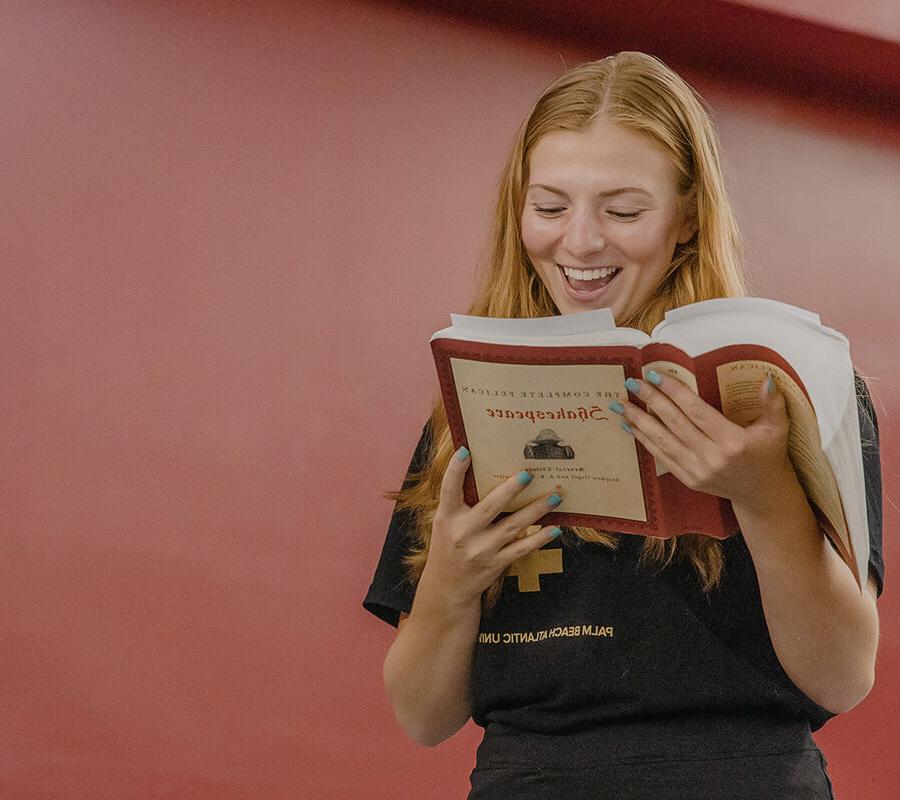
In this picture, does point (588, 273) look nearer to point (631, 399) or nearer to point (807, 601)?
point (631, 399)

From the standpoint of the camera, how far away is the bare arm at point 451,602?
3.65 ft

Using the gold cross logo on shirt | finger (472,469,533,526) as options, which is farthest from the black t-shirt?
finger (472,469,533,526)

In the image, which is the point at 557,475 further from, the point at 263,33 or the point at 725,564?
the point at 263,33

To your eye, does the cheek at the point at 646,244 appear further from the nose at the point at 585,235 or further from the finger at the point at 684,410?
the finger at the point at 684,410

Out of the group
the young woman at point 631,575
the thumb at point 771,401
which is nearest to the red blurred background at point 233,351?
the young woman at point 631,575

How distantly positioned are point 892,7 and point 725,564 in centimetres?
158

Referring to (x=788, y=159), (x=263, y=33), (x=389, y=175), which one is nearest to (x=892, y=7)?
(x=788, y=159)

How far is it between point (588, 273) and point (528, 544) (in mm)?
301

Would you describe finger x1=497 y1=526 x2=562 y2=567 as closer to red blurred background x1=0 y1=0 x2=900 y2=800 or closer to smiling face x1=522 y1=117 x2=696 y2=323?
smiling face x1=522 y1=117 x2=696 y2=323

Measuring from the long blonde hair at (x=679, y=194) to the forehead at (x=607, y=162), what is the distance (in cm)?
1

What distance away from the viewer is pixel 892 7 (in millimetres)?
2309

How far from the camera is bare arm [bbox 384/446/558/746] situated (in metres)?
1.11

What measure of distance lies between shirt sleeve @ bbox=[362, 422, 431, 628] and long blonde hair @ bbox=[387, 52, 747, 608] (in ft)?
0.04

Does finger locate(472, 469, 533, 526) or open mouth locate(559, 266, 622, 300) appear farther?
open mouth locate(559, 266, 622, 300)
